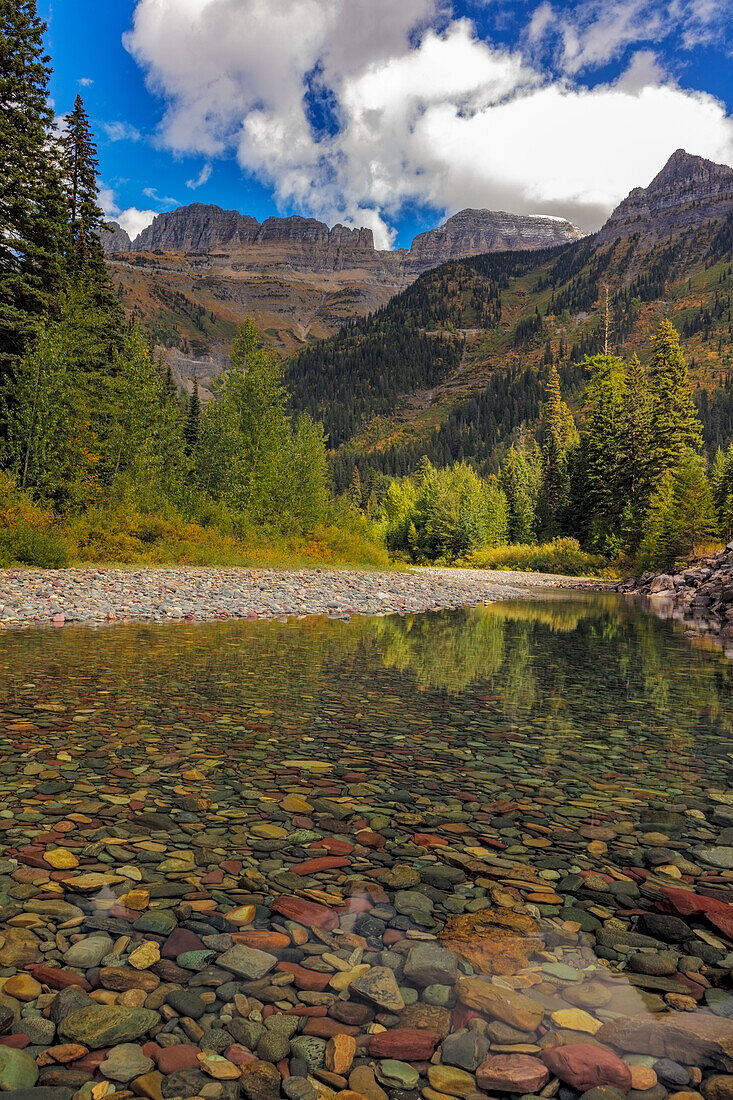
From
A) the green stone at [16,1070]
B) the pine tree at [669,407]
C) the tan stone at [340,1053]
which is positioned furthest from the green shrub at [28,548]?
the pine tree at [669,407]

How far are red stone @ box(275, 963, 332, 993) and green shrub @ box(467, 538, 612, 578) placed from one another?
51.0 m

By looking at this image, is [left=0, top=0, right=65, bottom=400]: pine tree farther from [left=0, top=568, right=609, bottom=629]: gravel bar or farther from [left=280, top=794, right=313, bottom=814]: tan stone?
[left=280, top=794, right=313, bottom=814]: tan stone

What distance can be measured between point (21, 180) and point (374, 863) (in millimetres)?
30644

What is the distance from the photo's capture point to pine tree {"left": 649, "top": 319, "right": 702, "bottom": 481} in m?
50.6

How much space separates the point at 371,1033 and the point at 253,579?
21257mm

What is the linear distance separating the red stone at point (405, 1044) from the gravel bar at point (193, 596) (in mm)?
12808

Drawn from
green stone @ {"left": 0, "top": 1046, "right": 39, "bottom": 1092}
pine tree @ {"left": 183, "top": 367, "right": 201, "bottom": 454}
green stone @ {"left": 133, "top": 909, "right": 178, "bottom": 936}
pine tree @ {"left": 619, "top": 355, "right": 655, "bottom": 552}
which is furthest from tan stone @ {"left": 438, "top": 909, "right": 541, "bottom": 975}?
pine tree @ {"left": 183, "top": 367, "right": 201, "bottom": 454}

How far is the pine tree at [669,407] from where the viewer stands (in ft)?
166

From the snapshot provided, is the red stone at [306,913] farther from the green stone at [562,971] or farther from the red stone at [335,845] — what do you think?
the green stone at [562,971]

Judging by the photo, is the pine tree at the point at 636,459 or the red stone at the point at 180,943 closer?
the red stone at the point at 180,943

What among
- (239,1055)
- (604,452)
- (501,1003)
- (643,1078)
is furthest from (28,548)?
(604,452)

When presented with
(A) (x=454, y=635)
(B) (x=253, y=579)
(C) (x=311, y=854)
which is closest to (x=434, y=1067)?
(C) (x=311, y=854)

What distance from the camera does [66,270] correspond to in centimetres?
3152

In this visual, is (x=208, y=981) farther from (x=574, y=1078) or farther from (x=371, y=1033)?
(x=574, y=1078)
